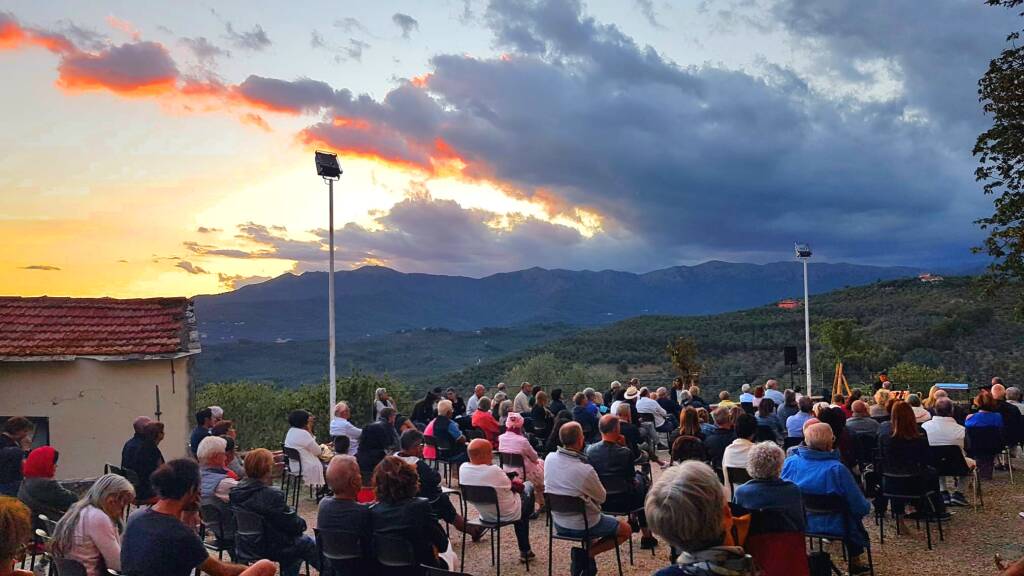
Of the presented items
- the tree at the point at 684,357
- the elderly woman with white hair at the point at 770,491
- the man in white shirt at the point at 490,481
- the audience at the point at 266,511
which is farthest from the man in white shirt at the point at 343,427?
the tree at the point at 684,357

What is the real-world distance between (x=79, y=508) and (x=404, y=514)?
189cm

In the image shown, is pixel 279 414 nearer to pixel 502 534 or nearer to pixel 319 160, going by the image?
pixel 319 160

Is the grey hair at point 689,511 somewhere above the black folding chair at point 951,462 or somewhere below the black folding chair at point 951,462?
above

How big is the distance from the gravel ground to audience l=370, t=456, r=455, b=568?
2056mm

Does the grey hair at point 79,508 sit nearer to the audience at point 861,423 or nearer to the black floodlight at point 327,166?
the audience at point 861,423

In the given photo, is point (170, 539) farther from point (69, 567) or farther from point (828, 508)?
point (828, 508)

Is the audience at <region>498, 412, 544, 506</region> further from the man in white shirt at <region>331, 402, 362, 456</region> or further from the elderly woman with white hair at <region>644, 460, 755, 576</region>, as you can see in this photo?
the elderly woman with white hair at <region>644, 460, 755, 576</region>

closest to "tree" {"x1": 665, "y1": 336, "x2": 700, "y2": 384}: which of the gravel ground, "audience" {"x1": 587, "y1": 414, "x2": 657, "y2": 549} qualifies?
the gravel ground

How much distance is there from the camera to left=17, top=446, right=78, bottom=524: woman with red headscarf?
6.04 metres

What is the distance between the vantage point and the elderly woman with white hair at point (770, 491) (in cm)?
431

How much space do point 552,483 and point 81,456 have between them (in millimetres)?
8007

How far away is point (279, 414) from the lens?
59.7ft

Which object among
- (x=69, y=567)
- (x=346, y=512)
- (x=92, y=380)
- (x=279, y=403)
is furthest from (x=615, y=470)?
(x=279, y=403)

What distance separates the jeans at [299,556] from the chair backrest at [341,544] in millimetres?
690
